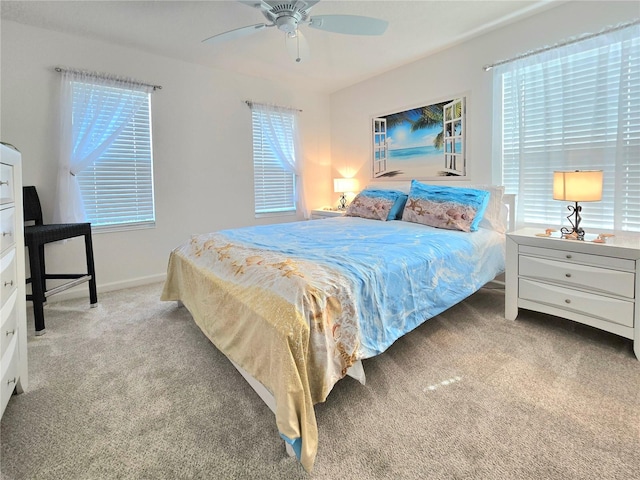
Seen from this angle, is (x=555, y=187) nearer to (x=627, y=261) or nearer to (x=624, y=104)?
(x=627, y=261)

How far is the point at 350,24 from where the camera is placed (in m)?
2.22

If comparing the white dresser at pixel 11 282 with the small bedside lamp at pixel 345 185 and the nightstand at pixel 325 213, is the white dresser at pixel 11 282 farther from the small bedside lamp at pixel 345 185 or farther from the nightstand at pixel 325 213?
the small bedside lamp at pixel 345 185

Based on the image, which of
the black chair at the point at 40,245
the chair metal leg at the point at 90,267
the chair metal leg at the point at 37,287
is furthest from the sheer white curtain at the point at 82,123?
the chair metal leg at the point at 37,287

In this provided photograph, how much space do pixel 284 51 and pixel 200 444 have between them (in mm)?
3416

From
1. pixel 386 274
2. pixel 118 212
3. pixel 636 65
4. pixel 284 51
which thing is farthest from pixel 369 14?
pixel 118 212

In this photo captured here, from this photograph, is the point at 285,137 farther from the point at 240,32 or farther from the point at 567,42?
the point at 567,42

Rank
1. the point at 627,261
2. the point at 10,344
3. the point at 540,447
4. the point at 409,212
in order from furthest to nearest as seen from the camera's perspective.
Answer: the point at 409,212, the point at 627,261, the point at 10,344, the point at 540,447

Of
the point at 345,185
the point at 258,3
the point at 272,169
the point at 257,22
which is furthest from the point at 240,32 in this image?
the point at 345,185

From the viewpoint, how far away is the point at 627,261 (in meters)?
1.89

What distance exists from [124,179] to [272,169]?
1.76 meters

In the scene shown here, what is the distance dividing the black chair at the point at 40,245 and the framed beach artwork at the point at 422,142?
3269mm

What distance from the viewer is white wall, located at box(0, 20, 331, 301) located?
2799 mm

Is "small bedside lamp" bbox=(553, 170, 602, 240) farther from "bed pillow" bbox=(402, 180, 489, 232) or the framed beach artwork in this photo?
the framed beach artwork

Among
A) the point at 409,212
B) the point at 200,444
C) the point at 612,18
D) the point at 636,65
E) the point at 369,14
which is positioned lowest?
the point at 200,444
